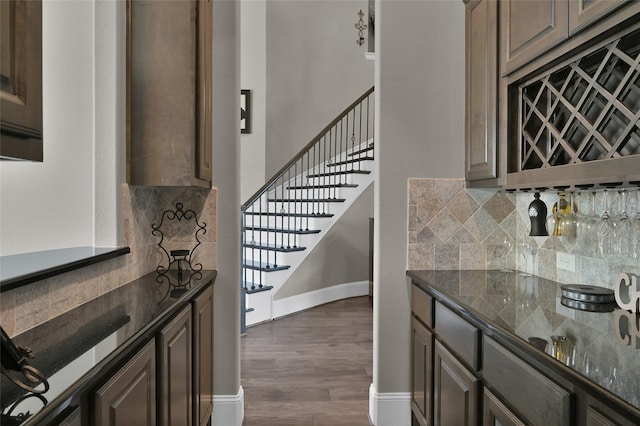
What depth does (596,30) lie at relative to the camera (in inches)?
56.1

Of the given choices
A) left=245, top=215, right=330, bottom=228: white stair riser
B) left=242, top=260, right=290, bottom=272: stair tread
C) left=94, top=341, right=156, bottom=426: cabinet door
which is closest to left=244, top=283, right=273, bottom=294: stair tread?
left=242, top=260, right=290, bottom=272: stair tread

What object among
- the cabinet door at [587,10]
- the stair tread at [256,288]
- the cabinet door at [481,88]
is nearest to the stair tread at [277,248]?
the stair tread at [256,288]

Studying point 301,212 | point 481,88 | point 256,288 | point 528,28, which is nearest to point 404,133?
point 481,88

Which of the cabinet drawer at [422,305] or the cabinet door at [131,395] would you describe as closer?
the cabinet door at [131,395]

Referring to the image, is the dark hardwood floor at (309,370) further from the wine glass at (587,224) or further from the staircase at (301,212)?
the wine glass at (587,224)

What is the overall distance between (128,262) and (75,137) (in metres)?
0.63

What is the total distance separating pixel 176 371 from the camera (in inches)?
67.6

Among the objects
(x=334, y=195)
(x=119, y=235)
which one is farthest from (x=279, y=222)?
(x=119, y=235)

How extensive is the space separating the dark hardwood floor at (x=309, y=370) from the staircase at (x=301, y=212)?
1.48 feet

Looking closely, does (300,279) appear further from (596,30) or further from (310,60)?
(596,30)

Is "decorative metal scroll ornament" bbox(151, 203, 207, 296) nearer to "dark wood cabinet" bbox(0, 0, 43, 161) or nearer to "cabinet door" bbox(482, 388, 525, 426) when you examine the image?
"dark wood cabinet" bbox(0, 0, 43, 161)

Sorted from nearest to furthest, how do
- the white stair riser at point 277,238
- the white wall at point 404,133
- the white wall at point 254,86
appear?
1. the white wall at point 404,133
2. the white stair riser at point 277,238
3. the white wall at point 254,86

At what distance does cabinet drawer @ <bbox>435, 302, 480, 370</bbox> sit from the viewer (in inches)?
62.5

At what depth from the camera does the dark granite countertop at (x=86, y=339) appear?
82cm
